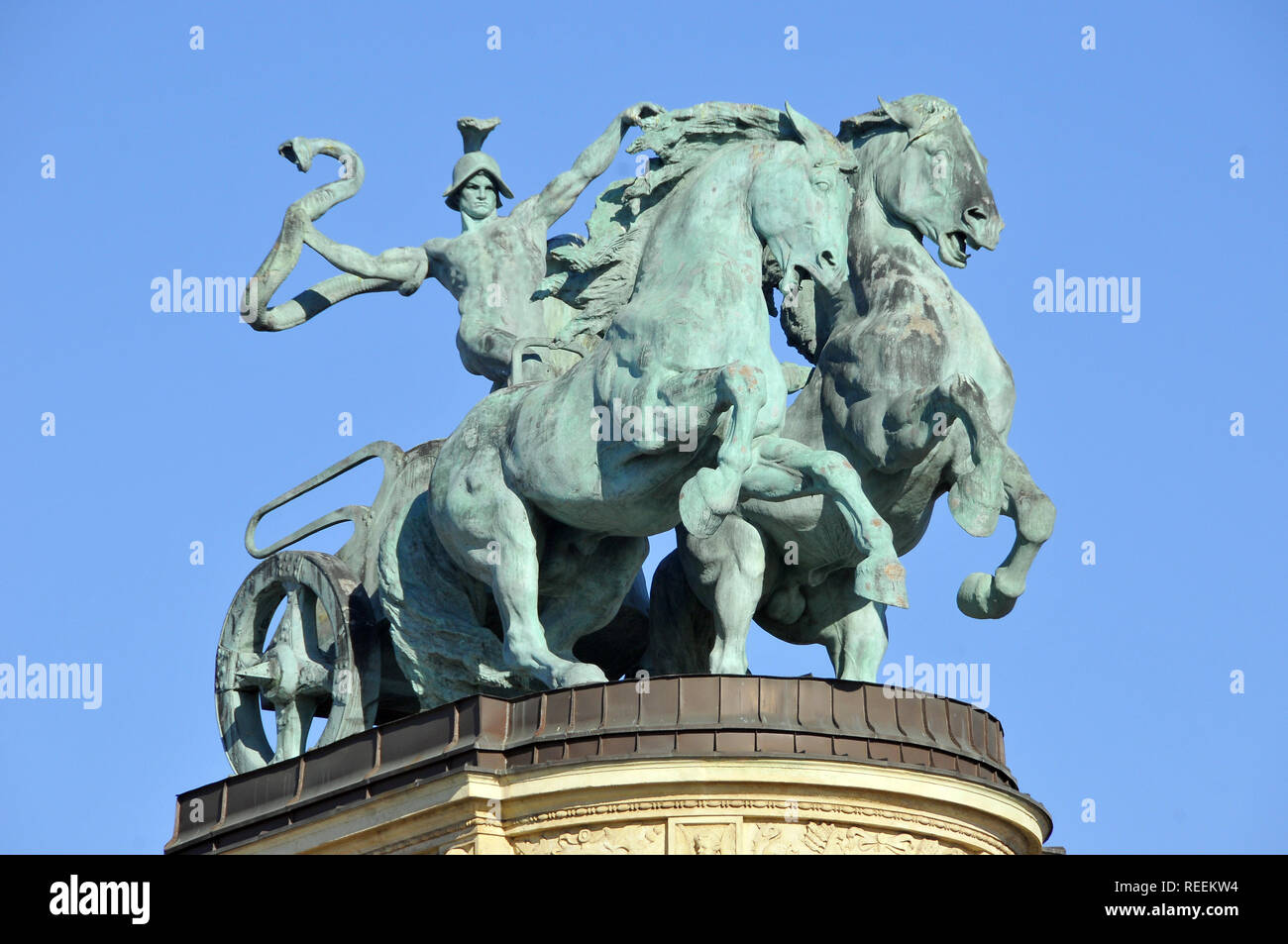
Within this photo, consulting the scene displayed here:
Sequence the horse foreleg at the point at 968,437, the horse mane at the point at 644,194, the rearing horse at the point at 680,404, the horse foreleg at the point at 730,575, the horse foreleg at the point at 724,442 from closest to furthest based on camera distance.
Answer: the horse foreleg at the point at 724,442
the rearing horse at the point at 680,404
the horse foreleg at the point at 968,437
the horse foreleg at the point at 730,575
the horse mane at the point at 644,194

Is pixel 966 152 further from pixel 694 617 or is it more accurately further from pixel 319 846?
pixel 319 846

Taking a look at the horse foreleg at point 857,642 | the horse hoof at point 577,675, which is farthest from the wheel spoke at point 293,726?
the horse foreleg at point 857,642

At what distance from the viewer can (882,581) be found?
850 inches

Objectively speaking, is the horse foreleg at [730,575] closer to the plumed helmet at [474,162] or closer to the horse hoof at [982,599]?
the horse hoof at [982,599]

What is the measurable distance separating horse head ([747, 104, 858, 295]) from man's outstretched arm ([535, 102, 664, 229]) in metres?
2.63

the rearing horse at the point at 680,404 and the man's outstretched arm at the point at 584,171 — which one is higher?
the man's outstretched arm at the point at 584,171

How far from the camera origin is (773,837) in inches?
835

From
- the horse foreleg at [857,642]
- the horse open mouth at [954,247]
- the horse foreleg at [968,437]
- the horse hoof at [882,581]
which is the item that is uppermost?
the horse open mouth at [954,247]

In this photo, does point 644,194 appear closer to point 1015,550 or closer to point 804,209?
point 804,209

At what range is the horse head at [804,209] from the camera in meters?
22.5

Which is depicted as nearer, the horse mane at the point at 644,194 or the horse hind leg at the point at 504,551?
the horse hind leg at the point at 504,551

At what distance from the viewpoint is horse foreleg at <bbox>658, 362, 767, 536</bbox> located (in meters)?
21.5

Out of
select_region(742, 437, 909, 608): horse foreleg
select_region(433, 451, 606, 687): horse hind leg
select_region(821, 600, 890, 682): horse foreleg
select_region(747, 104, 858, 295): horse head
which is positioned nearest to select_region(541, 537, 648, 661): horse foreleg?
select_region(433, 451, 606, 687): horse hind leg

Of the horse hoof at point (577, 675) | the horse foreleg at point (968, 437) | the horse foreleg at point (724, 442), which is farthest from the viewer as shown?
the horse foreleg at point (968, 437)
